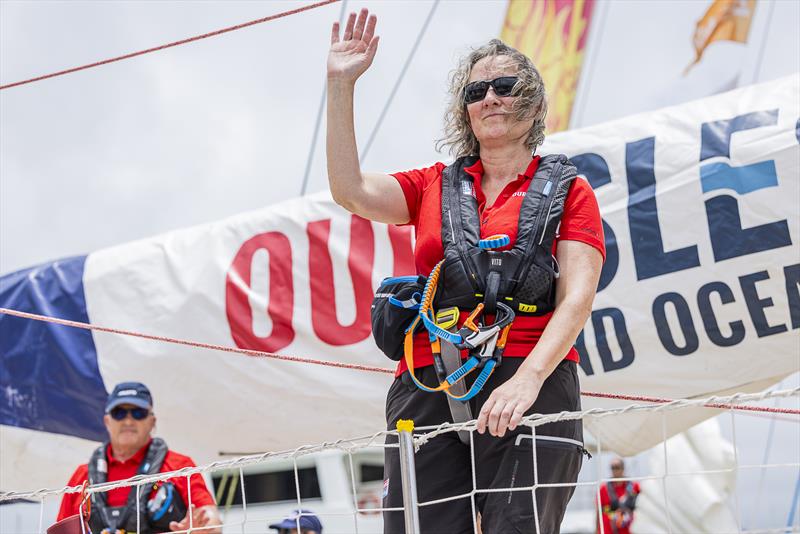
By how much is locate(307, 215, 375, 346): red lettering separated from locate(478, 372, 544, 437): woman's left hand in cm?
273

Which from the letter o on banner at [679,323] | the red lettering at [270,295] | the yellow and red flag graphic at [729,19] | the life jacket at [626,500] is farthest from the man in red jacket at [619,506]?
the red lettering at [270,295]

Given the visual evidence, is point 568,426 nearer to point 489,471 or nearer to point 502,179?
point 489,471

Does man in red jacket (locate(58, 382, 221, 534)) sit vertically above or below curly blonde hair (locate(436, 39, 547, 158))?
below

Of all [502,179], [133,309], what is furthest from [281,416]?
[502,179]

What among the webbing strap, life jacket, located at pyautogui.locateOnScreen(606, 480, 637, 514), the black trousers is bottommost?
the black trousers

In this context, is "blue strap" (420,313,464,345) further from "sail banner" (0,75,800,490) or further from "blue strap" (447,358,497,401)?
"sail banner" (0,75,800,490)

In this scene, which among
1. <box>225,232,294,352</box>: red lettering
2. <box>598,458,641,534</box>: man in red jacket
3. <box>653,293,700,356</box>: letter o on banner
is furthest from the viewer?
<box>598,458,641,534</box>: man in red jacket

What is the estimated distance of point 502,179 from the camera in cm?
220

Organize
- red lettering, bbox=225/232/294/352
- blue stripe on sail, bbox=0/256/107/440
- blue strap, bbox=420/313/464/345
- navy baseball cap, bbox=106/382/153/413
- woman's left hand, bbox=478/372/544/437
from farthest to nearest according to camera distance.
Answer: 1. blue stripe on sail, bbox=0/256/107/440
2. red lettering, bbox=225/232/294/352
3. navy baseball cap, bbox=106/382/153/413
4. blue strap, bbox=420/313/464/345
5. woman's left hand, bbox=478/372/544/437

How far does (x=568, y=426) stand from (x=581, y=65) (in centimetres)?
595

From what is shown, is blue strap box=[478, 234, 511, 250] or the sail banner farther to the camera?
the sail banner

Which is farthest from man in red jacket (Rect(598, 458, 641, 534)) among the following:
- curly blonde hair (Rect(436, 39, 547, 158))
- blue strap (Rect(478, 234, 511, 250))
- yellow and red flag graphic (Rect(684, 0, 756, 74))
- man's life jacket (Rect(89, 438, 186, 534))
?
blue strap (Rect(478, 234, 511, 250))

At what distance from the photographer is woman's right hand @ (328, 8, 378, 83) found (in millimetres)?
2164

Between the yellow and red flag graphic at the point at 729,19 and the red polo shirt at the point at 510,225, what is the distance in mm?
5444
